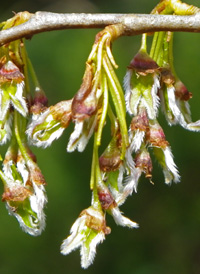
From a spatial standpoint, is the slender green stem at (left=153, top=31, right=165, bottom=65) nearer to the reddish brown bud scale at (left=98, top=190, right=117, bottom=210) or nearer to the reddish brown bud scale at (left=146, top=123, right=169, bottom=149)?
the reddish brown bud scale at (left=146, top=123, right=169, bottom=149)

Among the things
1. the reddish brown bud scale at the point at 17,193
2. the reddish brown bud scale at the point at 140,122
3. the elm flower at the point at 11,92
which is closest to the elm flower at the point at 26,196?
the reddish brown bud scale at the point at 17,193

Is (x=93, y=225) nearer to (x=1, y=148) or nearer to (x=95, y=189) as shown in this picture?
(x=95, y=189)

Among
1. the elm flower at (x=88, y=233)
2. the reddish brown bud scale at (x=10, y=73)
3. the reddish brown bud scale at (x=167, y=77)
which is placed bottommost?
the elm flower at (x=88, y=233)

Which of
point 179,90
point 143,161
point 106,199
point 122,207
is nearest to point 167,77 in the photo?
point 179,90

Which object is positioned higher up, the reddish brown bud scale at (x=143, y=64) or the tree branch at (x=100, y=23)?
the tree branch at (x=100, y=23)

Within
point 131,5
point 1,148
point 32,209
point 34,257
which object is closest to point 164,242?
point 34,257

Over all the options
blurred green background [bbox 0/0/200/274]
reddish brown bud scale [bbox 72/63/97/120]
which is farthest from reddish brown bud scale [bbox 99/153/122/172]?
blurred green background [bbox 0/0/200/274]

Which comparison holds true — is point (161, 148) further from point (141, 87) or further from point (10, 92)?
point (10, 92)

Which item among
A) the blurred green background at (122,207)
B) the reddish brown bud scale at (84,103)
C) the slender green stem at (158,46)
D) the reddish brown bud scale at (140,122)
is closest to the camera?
the reddish brown bud scale at (84,103)

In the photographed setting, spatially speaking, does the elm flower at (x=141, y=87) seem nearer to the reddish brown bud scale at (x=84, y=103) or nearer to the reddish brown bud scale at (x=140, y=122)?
the reddish brown bud scale at (x=140, y=122)
